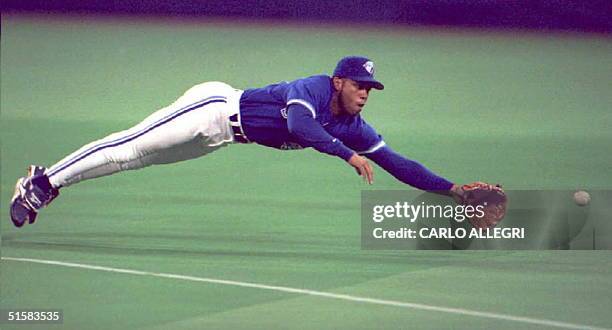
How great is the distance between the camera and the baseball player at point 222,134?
21.5 feet

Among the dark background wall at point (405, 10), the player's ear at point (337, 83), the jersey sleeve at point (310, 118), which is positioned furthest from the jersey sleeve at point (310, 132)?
the dark background wall at point (405, 10)

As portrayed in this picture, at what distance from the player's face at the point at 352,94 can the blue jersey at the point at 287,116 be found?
0.07 metres

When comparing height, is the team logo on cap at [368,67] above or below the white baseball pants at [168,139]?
above

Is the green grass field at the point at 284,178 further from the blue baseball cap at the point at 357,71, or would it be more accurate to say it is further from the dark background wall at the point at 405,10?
the blue baseball cap at the point at 357,71

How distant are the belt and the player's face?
1.85 ft

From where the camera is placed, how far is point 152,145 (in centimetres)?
675

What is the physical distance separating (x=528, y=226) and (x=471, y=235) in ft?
1.00

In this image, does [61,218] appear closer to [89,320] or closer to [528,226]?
[89,320]

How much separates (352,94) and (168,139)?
99 centimetres

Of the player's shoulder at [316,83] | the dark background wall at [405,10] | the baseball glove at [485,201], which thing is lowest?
the baseball glove at [485,201]

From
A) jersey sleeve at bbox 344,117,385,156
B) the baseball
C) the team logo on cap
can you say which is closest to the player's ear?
the team logo on cap

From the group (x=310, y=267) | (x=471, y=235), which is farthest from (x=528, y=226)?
(x=310, y=267)

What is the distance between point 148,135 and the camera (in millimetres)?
6746

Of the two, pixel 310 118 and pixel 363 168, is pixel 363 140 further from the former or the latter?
pixel 363 168
